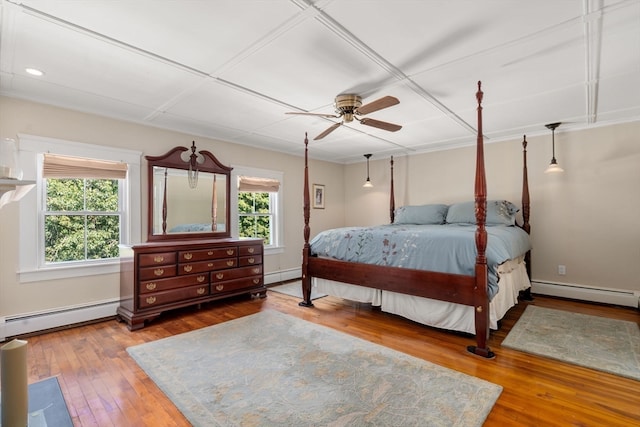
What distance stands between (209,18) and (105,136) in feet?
7.81

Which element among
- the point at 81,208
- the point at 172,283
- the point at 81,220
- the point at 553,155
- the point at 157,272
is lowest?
the point at 172,283

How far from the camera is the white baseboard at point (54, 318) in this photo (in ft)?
9.34

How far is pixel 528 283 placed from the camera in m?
3.95

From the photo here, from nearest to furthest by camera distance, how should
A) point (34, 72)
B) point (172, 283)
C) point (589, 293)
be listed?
1. point (34, 72)
2. point (172, 283)
3. point (589, 293)

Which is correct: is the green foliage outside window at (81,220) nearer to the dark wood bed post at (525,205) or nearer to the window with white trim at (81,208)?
the window with white trim at (81,208)

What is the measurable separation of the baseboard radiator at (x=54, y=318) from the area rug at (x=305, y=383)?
109cm

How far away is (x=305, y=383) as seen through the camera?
2092mm

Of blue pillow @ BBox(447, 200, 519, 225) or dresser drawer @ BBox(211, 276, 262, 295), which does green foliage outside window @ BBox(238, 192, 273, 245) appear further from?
blue pillow @ BBox(447, 200, 519, 225)

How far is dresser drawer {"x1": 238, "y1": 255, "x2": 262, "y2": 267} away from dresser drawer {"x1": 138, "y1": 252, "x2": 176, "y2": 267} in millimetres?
854

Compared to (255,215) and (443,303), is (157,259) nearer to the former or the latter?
(255,215)

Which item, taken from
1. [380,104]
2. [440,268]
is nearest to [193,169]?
[380,104]

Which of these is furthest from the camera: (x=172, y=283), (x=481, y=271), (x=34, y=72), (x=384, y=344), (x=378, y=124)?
(x=172, y=283)

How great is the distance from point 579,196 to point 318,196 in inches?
154

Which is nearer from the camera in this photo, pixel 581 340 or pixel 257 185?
pixel 581 340
